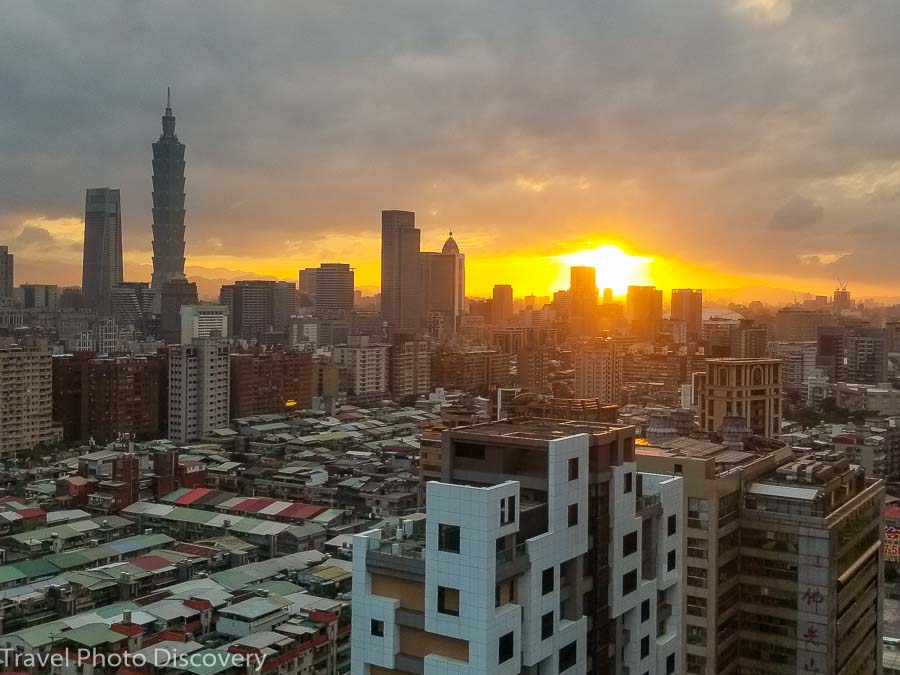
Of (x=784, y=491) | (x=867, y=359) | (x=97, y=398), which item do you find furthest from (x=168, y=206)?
(x=784, y=491)

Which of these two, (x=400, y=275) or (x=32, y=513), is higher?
(x=400, y=275)

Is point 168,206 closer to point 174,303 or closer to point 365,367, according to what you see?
point 174,303

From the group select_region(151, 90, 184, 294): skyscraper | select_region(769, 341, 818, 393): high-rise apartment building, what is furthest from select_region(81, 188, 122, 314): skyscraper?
select_region(769, 341, 818, 393): high-rise apartment building

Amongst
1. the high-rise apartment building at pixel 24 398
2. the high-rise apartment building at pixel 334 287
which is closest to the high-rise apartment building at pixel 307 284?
the high-rise apartment building at pixel 334 287

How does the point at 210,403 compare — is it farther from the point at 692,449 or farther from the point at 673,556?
the point at 673,556

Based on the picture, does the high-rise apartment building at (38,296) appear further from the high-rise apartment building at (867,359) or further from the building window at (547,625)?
the building window at (547,625)
